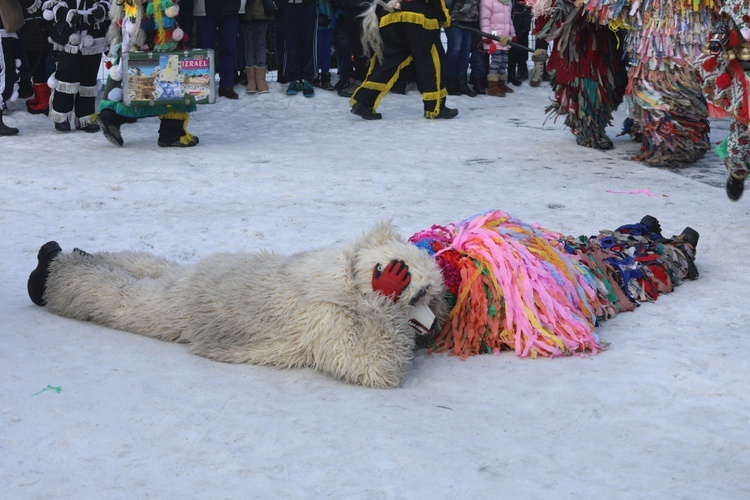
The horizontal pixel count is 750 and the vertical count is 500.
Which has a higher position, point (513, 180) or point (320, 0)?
point (320, 0)

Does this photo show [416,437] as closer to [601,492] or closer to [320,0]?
[601,492]

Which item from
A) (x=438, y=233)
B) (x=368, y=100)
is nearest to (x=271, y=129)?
(x=368, y=100)

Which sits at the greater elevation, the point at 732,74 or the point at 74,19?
the point at 74,19

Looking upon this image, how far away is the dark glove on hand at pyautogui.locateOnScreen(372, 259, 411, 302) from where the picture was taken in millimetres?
2848

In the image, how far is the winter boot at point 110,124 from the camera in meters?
6.48

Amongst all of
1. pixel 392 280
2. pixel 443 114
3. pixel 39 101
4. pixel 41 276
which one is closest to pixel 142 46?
pixel 39 101

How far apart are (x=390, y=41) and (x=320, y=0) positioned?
122 cm

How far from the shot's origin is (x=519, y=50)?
9.98 meters

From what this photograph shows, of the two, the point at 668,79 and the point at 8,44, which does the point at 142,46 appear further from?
the point at 668,79

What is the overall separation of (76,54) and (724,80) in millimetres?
4358

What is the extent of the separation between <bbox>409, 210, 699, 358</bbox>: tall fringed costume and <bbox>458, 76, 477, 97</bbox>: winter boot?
237 inches

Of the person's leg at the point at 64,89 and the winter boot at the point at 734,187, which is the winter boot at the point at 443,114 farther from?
the winter boot at the point at 734,187

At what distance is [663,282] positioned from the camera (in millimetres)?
3684

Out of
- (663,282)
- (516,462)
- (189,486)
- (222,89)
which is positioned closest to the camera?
(189,486)
